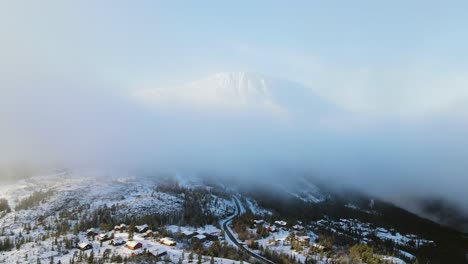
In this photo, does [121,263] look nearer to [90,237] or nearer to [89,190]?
[90,237]

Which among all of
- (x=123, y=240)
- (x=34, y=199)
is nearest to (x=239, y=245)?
(x=123, y=240)

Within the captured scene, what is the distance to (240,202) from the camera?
196 metres

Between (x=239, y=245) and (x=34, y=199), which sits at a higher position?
(x=239, y=245)

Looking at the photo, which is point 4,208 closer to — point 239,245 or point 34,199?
point 34,199

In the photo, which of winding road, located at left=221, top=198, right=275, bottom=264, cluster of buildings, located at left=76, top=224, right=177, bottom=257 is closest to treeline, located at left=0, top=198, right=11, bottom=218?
cluster of buildings, located at left=76, top=224, right=177, bottom=257

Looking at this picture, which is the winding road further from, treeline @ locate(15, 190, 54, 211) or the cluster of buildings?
treeline @ locate(15, 190, 54, 211)

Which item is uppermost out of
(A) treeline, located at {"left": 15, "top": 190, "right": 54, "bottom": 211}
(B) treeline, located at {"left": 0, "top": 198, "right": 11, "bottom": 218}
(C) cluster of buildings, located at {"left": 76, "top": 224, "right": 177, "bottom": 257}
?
(C) cluster of buildings, located at {"left": 76, "top": 224, "right": 177, "bottom": 257}

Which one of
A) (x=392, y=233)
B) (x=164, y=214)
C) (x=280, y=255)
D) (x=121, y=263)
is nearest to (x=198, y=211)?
(x=164, y=214)

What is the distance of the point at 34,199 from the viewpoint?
13362cm

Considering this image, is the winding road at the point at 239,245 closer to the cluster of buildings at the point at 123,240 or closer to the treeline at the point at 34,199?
the cluster of buildings at the point at 123,240

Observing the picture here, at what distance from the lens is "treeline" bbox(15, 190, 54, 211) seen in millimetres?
126188

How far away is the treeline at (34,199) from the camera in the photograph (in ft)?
414

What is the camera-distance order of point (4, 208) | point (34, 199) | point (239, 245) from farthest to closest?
point (34, 199), point (4, 208), point (239, 245)

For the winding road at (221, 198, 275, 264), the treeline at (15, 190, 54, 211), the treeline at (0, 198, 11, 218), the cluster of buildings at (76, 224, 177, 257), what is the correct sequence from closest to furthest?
the cluster of buildings at (76, 224, 177, 257) < the winding road at (221, 198, 275, 264) < the treeline at (0, 198, 11, 218) < the treeline at (15, 190, 54, 211)
